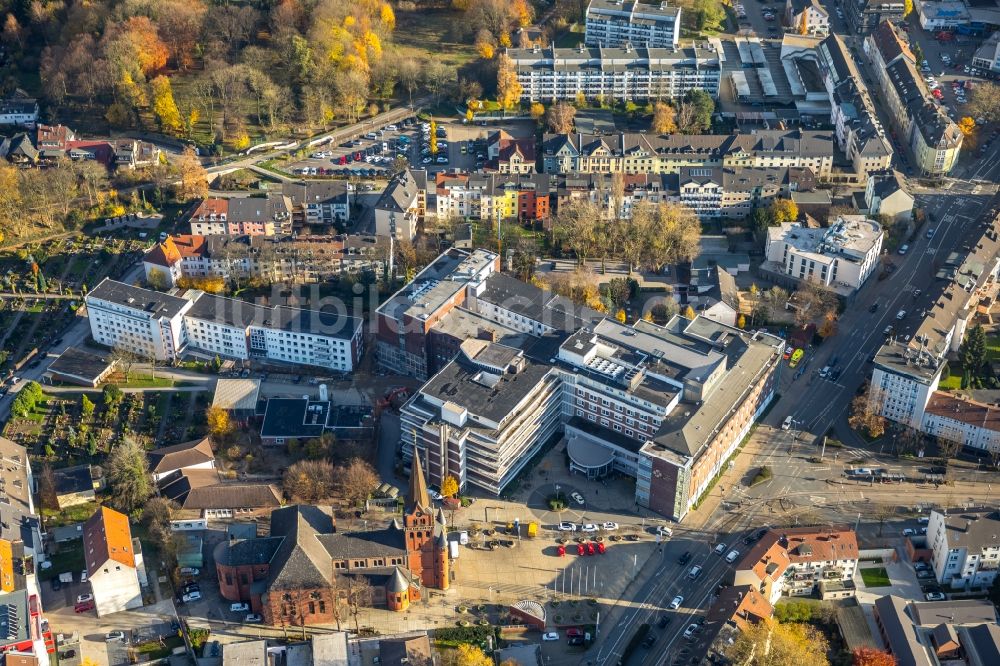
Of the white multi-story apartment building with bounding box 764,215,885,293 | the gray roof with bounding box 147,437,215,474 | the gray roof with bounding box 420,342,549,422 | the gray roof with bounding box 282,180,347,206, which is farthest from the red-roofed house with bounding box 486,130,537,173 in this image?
the gray roof with bounding box 147,437,215,474

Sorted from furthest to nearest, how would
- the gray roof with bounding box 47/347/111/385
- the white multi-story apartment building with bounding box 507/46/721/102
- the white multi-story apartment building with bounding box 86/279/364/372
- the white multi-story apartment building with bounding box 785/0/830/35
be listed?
1. the white multi-story apartment building with bounding box 785/0/830/35
2. the white multi-story apartment building with bounding box 507/46/721/102
3. the white multi-story apartment building with bounding box 86/279/364/372
4. the gray roof with bounding box 47/347/111/385

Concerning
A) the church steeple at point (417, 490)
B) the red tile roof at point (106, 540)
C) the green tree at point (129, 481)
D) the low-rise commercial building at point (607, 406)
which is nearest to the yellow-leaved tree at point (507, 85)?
the low-rise commercial building at point (607, 406)

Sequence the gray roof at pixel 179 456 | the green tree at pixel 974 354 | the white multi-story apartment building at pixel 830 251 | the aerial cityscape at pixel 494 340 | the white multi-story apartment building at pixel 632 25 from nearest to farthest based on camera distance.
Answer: the aerial cityscape at pixel 494 340 < the gray roof at pixel 179 456 < the green tree at pixel 974 354 < the white multi-story apartment building at pixel 830 251 < the white multi-story apartment building at pixel 632 25

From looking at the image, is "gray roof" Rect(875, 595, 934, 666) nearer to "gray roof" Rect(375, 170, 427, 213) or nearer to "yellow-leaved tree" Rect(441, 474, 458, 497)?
"yellow-leaved tree" Rect(441, 474, 458, 497)

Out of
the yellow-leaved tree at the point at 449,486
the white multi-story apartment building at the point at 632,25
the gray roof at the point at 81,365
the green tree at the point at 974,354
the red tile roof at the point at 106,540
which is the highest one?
the white multi-story apartment building at the point at 632,25

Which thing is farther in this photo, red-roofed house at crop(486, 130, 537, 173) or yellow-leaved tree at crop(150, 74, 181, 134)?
yellow-leaved tree at crop(150, 74, 181, 134)

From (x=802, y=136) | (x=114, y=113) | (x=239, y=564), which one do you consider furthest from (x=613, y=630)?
(x=114, y=113)

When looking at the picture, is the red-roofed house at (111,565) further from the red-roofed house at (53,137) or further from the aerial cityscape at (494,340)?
the red-roofed house at (53,137)
